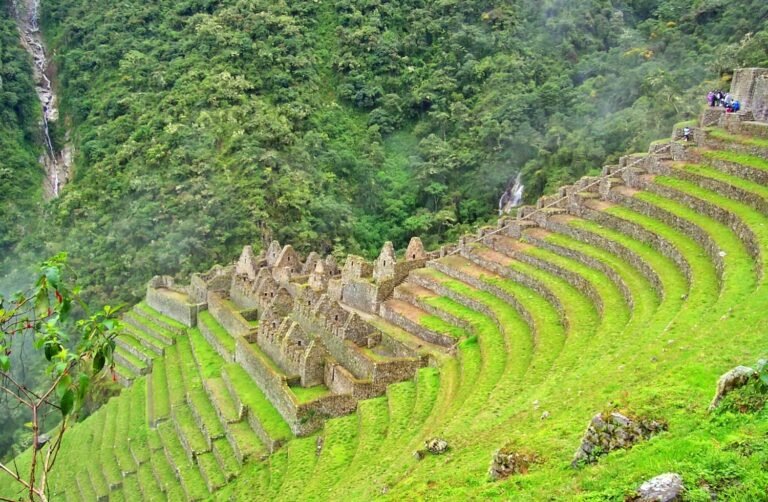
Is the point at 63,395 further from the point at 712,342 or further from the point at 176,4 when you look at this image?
the point at 176,4

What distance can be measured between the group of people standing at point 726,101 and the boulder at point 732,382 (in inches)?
775

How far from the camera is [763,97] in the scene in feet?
78.7

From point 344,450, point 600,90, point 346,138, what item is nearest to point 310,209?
point 346,138

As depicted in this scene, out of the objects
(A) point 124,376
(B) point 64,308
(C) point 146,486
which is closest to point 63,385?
(B) point 64,308

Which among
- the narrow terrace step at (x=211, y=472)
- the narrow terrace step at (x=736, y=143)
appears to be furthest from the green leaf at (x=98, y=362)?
the narrow terrace step at (x=736, y=143)

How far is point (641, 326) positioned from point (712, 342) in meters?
2.97

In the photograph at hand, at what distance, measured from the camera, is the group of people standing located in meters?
24.6

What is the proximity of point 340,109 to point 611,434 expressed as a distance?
4965cm

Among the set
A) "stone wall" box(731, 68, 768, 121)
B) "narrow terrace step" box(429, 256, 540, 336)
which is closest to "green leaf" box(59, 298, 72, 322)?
"narrow terrace step" box(429, 256, 540, 336)

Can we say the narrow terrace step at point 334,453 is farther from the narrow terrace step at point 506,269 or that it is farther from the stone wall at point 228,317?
the stone wall at point 228,317

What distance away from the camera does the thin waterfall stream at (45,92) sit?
190 ft

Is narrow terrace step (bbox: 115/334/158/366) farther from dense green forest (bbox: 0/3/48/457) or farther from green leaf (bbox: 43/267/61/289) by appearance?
green leaf (bbox: 43/267/61/289)

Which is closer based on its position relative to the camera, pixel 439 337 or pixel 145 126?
pixel 439 337

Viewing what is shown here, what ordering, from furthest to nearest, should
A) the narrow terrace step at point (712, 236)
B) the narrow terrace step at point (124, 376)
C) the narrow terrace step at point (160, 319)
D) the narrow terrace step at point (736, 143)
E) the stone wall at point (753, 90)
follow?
1. the narrow terrace step at point (160, 319)
2. the narrow terrace step at point (124, 376)
3. the stone wall at point (753, 90)
4. the narrow terrace step at point (736, 143)
5. the narrow terrace step at point (712, 236)
